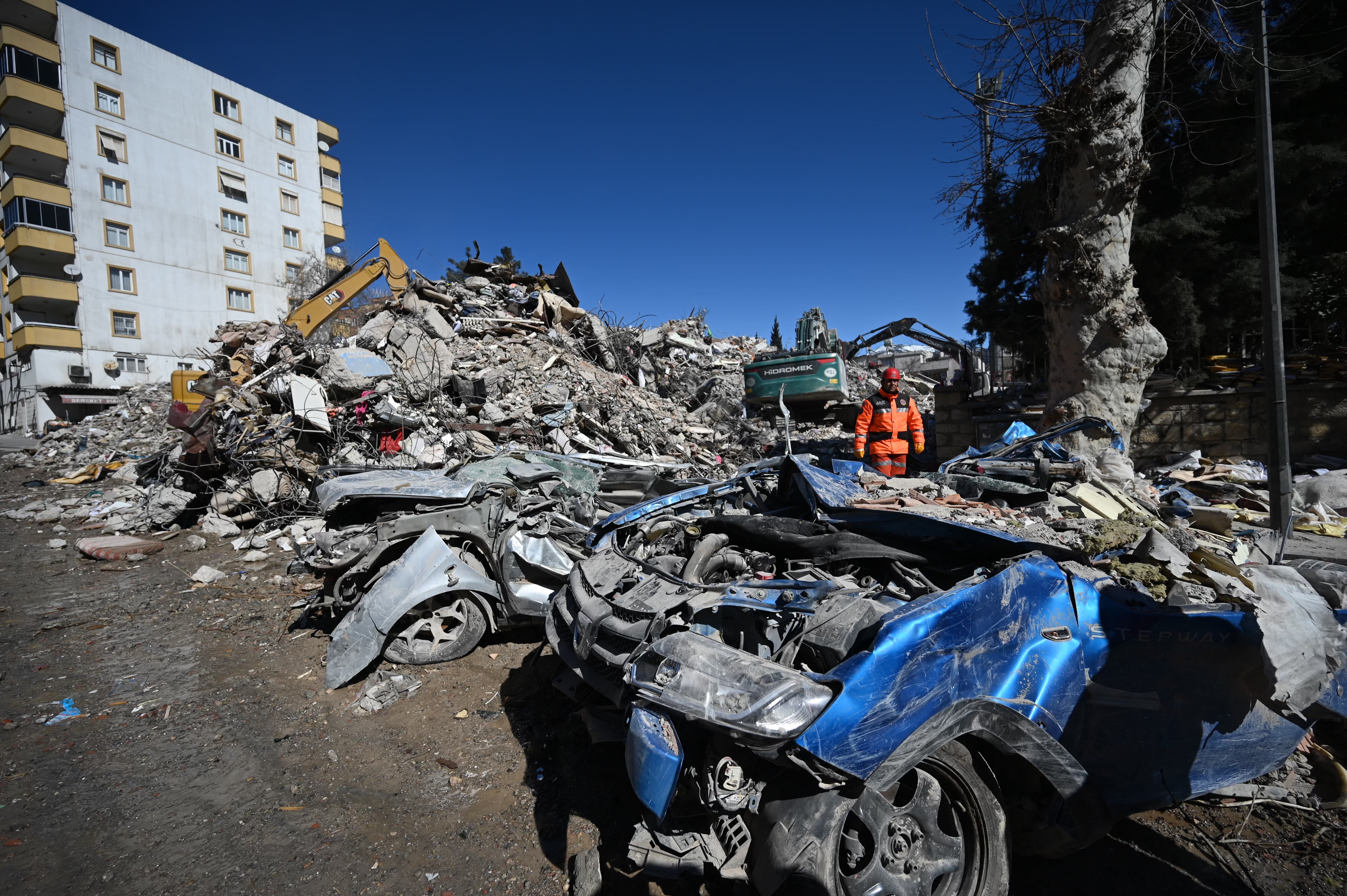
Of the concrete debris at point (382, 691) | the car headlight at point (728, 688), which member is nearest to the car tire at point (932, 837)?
the car headlight at point (728, 688)

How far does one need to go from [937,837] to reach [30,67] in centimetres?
3841

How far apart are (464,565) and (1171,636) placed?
3.90 m

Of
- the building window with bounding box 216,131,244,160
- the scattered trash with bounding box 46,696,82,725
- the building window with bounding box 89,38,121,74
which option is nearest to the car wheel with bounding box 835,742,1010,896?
the scattered trash with bounding box 46,696,82,725

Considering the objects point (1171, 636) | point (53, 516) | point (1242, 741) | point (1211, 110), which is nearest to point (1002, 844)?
point (1171, 636)

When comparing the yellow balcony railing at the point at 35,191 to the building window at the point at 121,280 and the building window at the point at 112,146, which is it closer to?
the building window at the point at 112,146

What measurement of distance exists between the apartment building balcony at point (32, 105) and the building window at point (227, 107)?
20.1 feet

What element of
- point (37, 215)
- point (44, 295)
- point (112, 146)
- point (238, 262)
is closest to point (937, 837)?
point (44, 295)

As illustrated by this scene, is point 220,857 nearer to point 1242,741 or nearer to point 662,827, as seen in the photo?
point 662,827

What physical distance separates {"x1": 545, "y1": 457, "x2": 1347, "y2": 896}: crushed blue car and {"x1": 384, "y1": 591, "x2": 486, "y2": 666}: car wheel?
2.25 m

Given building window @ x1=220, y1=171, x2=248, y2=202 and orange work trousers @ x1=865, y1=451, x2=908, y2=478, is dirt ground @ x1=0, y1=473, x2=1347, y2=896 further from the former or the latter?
building window @ x1=220, y1=171, x2=248, y2=202

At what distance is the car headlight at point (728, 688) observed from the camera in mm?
1726

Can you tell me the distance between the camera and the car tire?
183 cm

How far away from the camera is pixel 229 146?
2941 centimetres

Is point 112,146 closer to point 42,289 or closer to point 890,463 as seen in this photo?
point 42,289
